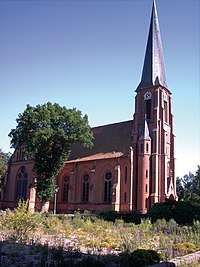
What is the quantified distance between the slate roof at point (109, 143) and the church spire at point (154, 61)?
7.71 m

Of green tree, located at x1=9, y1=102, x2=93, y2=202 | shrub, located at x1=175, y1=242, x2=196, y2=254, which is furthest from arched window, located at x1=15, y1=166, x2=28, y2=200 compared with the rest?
shrub, located at x1=175, y1=242, x2=196, y2=254

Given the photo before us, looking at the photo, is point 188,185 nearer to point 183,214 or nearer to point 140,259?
point 183,214

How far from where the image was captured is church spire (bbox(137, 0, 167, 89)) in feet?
160

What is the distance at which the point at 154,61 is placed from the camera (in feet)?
163

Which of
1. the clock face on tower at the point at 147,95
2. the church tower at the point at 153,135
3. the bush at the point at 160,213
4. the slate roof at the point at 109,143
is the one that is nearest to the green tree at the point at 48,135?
the slate roof at the point at 109,143

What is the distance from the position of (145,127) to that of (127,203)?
11.5 m

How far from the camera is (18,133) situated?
133 ft

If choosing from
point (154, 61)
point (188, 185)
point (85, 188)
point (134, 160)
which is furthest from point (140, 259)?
point (188, 185)

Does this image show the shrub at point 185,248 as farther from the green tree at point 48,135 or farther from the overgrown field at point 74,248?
the green tree at point 48,135

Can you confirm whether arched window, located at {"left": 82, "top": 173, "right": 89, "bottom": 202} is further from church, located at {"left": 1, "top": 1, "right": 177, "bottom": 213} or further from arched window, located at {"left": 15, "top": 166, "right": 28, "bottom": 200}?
arched window, located at {"left": 15, "top": 166, "right": 28, "bottom": 200}

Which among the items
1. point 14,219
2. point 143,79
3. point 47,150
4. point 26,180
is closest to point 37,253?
point 14,219

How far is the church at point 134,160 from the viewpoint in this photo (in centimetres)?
4247

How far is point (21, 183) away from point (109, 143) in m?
20.6

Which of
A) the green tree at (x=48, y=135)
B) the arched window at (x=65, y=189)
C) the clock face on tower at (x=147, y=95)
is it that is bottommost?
the arched window at (x=65, y=189)
